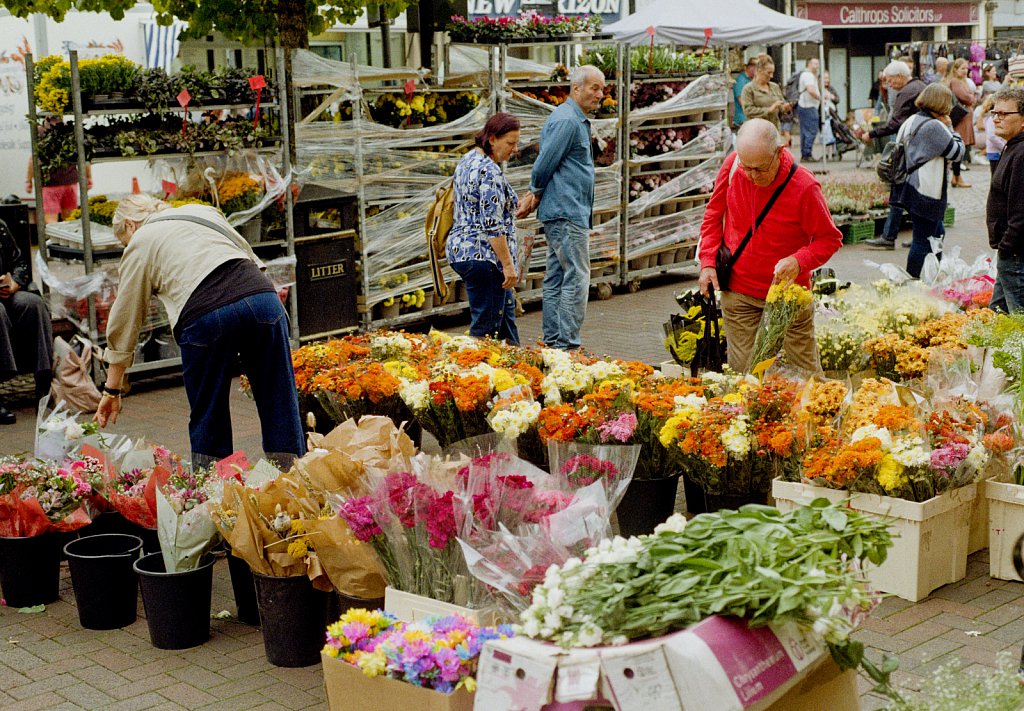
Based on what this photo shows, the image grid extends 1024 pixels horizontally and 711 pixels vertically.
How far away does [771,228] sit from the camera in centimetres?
623

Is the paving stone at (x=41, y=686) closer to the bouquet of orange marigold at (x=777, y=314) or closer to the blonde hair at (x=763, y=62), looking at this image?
the bouquet of orange marigold at (x=777, y=314)

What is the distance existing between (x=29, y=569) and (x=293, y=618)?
1.34 meters

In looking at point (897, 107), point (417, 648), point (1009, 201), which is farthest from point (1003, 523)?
point (897, 107)

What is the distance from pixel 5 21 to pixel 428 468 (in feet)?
39.8

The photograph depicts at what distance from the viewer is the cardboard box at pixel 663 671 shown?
8.98 ft

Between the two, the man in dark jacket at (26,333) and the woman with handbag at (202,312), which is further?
the man in dark jacket at (26,333)

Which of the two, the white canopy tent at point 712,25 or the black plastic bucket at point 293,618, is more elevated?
the white canopy tent at point 712,25

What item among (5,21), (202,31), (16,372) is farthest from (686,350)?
(5,21)

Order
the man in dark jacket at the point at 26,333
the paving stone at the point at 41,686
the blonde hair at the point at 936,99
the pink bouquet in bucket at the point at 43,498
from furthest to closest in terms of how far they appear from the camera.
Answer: the blonde hair at the point at 936,99
the man in dark jacket at the point at 26,333
the pink bouquet in bucket at the point at 43,498
the paving stone at the point at 41,686

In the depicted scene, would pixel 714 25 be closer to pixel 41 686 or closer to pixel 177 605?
pixel 177 605

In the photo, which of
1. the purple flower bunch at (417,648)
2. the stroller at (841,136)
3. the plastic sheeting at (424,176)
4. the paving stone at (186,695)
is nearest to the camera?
the purple flower bunch at (417,648)

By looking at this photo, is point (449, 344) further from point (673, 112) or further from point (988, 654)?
point (673, 112)

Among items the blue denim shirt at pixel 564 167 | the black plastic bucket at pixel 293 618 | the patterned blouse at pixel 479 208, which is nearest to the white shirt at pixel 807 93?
the blue denim shirt at pixel 564 167

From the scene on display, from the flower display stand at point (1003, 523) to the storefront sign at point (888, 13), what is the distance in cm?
2458
